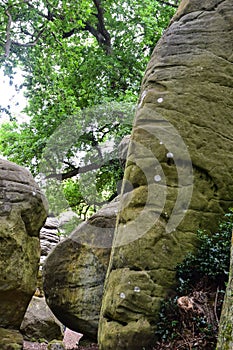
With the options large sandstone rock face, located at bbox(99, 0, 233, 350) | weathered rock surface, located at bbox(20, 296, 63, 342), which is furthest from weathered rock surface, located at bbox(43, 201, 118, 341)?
weathered rock surface, located at bbox(20, 296, 63, 342)

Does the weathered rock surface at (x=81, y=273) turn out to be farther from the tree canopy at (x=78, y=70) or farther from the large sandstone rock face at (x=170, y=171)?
the tree canopy at (x=78, y=70)

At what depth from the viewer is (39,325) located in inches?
371

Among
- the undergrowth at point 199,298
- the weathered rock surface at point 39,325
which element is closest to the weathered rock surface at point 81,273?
the weathered rock surface at point 39,325

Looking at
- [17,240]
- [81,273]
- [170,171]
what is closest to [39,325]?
Result: [81,273]

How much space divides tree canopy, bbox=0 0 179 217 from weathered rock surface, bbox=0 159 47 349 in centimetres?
663

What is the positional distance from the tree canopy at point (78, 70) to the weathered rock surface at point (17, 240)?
6.63 meters

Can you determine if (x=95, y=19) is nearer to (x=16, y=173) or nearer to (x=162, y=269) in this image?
(x=16, y=173)

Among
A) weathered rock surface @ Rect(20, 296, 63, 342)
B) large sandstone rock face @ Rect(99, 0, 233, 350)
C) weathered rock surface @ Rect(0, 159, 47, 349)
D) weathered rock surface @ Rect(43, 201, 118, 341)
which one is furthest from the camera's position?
weathered rock surface @ Rect(20, 296, 63, 342)

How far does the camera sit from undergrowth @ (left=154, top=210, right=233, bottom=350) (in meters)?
4.81

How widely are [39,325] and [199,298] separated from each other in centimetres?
537

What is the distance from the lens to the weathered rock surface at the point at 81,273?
7.30 meters

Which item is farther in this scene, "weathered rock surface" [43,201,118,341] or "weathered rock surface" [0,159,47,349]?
"weathered rock surface" [43,201,118,341]

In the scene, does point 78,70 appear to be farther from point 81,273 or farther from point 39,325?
point 81,273

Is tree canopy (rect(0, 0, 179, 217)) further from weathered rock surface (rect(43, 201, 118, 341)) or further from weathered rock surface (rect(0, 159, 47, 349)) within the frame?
weathered rock surface (rect(0, 159, 47, 349))
